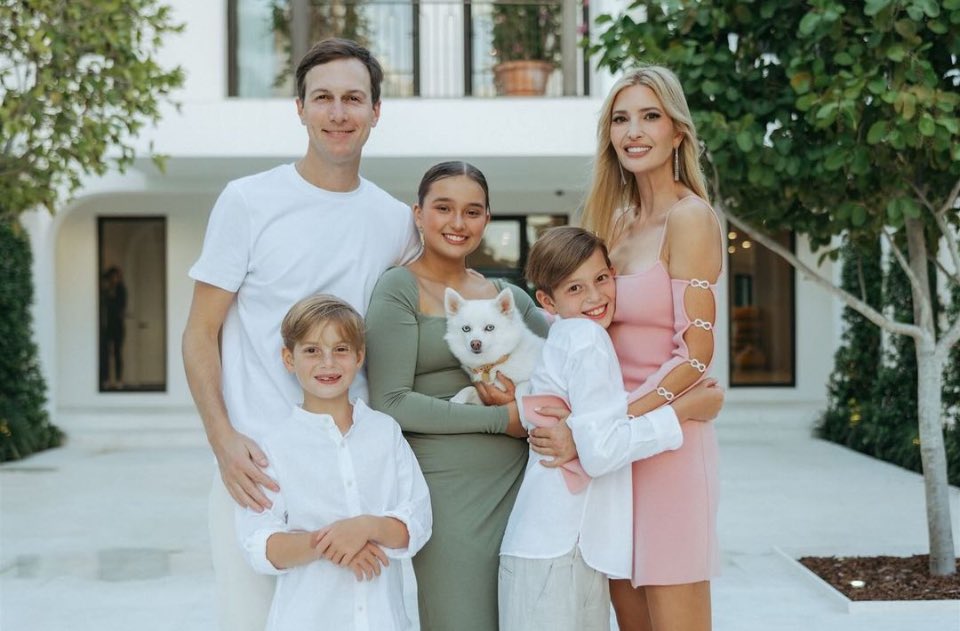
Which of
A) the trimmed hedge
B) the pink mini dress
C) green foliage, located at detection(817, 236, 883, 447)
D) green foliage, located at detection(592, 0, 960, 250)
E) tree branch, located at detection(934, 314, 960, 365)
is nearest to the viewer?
the pink mini dress

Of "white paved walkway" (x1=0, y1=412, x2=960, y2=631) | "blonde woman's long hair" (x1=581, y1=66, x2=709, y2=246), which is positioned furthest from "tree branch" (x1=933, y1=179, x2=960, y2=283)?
"blonde woman's long hair" (x1=581, y1=66, x2=709, y2=246)

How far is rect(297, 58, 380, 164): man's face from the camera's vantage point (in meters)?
2.78

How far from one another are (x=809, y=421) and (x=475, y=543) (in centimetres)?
1102

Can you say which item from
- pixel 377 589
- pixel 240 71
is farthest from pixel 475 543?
pixel 240 71

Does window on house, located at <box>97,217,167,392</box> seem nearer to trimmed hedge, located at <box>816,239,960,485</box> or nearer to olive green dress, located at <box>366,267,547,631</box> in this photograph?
trimmed hedge, located at <box>816,239,960,485</box>

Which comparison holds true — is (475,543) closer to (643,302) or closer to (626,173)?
(643,302)

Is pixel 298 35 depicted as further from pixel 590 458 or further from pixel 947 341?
pixel 590 458

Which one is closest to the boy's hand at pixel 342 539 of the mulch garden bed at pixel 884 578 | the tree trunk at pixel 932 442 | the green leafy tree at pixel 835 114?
the green leafy tree at pixel 835 114

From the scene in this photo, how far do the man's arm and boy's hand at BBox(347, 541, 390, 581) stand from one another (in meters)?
0.34

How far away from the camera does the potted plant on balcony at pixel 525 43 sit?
11.8 m

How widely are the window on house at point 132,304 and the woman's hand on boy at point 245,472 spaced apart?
12.1 meters

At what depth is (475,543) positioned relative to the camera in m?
2.81

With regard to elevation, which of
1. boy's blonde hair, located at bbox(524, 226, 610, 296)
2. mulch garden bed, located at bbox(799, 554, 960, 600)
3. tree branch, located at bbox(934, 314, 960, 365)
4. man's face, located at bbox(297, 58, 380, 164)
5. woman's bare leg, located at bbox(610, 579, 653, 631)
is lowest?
mulch garden bed, located at bbox(799, 554, 960, 600)

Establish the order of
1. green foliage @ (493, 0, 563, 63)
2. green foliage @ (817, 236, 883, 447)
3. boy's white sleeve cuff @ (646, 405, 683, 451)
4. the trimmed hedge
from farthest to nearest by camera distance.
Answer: green foliage @ (493, 0, 563, 63), green foliage @ (817, 236, 883, 447), the trimmed hedge, boy's white sleeve cuff @ (646, 405, 683, 451)
